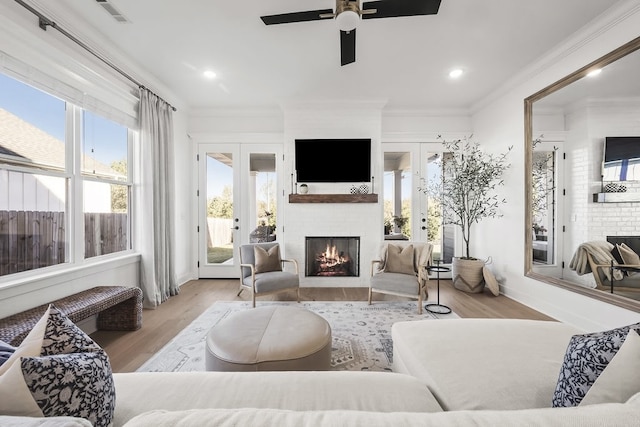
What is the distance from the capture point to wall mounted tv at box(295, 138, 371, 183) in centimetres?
434

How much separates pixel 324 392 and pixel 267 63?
332 centimetres

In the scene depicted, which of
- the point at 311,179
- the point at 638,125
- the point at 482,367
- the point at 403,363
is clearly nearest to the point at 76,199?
the point at 311,179

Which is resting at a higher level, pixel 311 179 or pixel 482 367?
pixel 311 179

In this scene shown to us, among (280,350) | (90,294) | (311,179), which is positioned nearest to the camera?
(280,350)

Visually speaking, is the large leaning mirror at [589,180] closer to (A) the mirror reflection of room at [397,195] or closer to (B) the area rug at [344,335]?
(B) the area rug at [344,335]

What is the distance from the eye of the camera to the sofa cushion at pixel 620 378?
0.75m

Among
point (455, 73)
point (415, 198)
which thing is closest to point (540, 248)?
point (415, 198)

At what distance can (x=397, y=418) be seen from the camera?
0.57m

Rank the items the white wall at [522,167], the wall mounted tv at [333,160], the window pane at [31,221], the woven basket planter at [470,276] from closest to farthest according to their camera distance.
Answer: the window pane at [31,221]
the white wall at [522,167]
the woven basket planter at [470,276]
the wall mounted tv at [333,160]

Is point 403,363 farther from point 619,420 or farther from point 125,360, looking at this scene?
point 125,360

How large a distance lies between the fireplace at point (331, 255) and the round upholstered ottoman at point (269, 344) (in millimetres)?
2391

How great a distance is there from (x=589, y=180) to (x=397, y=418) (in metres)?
3.38

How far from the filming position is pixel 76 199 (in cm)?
265

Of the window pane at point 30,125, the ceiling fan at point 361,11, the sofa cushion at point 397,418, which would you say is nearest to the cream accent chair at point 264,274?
the window pane at point 30,125
